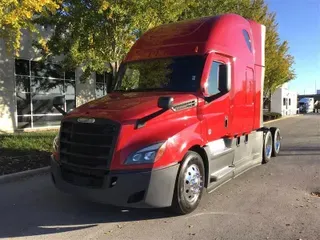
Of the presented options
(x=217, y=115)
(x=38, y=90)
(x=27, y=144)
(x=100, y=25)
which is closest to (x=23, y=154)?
(x=27, y=144)

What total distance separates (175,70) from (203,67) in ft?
1.60

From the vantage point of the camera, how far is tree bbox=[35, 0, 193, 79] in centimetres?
1058

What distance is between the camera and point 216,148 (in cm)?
623

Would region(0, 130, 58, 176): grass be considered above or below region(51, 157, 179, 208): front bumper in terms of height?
below

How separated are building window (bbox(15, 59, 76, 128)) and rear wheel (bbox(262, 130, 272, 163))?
10.0 metres

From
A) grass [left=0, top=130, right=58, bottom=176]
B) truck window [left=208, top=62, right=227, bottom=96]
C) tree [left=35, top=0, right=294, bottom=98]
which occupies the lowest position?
grass [left=0, top=130, right=58, bottom=176]

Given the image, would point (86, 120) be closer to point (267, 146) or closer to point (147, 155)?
point (147, 155)

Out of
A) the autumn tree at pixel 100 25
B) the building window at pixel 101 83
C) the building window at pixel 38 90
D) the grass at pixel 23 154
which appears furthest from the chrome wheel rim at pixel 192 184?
the building window at pixel 101 83

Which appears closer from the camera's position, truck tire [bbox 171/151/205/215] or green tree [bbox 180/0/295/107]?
truck tire [bbox 171/151/205/215]

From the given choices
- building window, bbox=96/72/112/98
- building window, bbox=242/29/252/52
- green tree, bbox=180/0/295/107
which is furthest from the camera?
building window, bbox=96/72/112/98

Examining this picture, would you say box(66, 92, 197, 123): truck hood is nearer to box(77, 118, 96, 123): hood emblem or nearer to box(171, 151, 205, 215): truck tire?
box(77, 118, 96, 123): hood emblem

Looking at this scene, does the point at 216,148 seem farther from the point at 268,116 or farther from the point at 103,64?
the point at 268,116

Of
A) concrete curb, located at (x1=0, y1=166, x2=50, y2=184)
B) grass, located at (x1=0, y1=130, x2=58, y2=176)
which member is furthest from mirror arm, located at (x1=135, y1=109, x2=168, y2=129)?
grass, located at (x1=0, y1=130, x2=58, y2=176)

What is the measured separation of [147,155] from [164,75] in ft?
6.08
